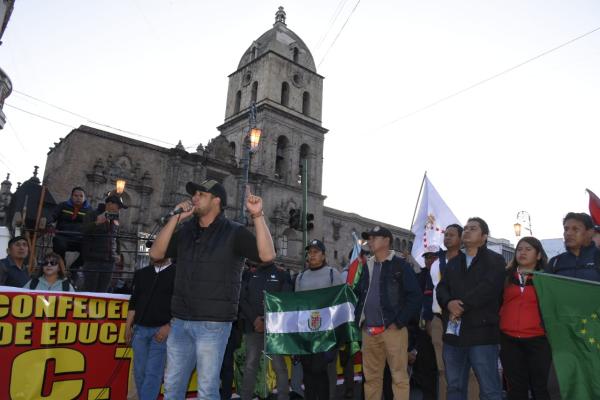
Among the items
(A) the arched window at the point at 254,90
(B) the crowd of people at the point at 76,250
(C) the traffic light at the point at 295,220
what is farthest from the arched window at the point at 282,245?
(B) the crowd of people at the point at 76,250

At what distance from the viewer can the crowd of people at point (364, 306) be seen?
344cm

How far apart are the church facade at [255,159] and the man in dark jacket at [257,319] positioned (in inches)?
814

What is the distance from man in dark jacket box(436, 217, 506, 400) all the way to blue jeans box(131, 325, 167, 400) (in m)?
3.32

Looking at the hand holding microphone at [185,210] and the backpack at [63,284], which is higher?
the hand holding microphone at [185,210]

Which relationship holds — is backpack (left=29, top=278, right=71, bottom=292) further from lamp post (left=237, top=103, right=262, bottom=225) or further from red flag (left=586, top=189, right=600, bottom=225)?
lamp post (left=237, top=103, right=262, bottom=225)

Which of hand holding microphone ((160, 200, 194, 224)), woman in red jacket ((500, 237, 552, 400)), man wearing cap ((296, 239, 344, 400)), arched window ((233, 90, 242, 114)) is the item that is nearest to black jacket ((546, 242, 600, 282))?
woman in red jacket ((500, 237, 552, 400))

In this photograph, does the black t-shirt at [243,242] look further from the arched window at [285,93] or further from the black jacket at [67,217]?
the arched window at [285,93]

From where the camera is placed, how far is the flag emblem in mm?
6074

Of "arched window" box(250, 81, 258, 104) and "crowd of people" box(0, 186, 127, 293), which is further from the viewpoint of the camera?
"arched window" box(250, 81, 258, 104)

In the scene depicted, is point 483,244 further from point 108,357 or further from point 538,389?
point 108,357

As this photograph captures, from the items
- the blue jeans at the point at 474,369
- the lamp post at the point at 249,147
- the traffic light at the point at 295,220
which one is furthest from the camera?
the lamp post at the point at 249,147

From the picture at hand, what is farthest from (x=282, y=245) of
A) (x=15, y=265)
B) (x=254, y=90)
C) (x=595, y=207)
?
(x=595, y=207)

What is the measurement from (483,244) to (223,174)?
93.6 feet

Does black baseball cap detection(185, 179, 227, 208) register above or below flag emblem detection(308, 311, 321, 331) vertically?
above
